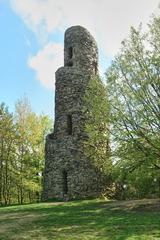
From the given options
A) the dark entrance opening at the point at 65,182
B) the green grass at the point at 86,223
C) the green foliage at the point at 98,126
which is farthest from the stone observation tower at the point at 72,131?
the green grass at the point at 86,223

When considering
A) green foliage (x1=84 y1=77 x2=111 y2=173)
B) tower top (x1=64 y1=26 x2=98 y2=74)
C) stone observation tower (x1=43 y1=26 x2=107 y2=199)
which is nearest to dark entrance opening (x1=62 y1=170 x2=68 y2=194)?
stone observation tower (x1=43 y1=26 x2=107 y2=199)

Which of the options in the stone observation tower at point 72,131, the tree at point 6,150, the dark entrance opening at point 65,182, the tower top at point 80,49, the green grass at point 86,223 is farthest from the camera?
the tree at point 6,150

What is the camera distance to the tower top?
27.1 m

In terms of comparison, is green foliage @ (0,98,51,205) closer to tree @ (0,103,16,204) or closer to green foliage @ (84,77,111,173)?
tree @ (0,103,16,204)

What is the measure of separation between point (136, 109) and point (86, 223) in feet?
22.6

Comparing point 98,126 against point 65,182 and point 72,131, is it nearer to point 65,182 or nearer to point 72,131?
point 72,131

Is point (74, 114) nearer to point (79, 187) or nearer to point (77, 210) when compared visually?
point (79, 187)

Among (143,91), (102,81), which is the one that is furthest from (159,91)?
(102,81)

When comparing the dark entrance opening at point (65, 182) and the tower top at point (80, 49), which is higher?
the tower top at point (80, 49)

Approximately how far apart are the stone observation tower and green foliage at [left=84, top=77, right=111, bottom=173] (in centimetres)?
83

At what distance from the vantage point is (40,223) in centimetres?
1446

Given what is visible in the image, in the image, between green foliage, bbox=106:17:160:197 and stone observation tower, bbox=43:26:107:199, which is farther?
stone observation tower, bbox=43:26:107:199

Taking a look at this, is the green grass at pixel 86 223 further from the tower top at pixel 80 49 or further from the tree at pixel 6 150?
the tree at pixel 6 150

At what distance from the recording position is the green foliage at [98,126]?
20603 millimetres
